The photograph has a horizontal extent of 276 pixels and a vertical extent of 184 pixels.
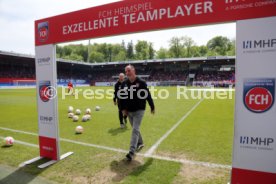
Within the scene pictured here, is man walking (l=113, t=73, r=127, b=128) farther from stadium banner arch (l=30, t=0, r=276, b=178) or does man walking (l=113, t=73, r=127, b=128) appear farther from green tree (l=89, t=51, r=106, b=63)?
green tree (l=89, t=51, r=106, b=63)

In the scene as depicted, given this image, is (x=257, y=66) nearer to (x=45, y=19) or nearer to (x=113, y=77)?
(x=45, y=19)

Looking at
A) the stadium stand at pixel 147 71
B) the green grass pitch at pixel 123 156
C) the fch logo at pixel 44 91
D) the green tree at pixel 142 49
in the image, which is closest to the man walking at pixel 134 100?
the green grass pitch at pixel 123 156

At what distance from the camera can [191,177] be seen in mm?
3814

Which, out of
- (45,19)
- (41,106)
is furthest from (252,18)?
(41,106)

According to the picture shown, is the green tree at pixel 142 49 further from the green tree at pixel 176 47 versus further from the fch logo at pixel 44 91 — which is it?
the fch logo at pixel 44 91

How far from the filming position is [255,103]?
10.1ft

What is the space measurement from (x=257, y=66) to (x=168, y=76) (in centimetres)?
5380

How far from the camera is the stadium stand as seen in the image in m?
45.8

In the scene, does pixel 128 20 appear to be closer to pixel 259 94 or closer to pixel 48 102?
pixel 259 94

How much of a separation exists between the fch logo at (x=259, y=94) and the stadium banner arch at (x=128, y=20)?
10 centimetres

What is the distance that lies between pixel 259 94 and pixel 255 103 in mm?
147

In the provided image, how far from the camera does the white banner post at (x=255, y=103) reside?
9.62ft

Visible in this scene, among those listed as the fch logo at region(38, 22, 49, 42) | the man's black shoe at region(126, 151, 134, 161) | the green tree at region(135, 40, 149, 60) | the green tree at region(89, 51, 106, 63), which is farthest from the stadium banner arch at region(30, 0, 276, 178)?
the green tree at region(89, 51, 106, 63)

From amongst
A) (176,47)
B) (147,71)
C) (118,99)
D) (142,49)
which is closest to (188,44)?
(176,47)
